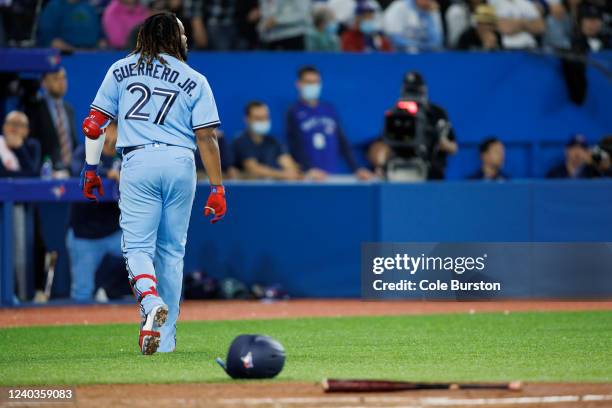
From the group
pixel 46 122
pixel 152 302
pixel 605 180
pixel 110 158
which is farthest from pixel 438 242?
pixel 152 302

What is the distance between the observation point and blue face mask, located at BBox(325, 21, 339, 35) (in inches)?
707

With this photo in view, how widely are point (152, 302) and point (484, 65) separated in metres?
10.9

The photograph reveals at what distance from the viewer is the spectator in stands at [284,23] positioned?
57.2 ft

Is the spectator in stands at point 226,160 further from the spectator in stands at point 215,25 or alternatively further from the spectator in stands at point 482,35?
the spectator in stands at point 482,35

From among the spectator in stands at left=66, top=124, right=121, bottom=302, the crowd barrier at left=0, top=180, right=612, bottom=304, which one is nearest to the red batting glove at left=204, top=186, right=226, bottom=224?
the spectator in stands at left=66, top=124, right=121, bottom=302

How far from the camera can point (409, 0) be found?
59.6 ft

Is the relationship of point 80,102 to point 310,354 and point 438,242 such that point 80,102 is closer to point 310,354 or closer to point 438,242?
point 438,242

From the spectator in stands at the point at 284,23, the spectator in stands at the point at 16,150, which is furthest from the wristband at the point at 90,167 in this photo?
the spectator in stands at the point at 284,23

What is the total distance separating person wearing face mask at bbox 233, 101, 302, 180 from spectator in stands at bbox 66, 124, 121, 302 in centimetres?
198

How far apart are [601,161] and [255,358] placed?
32.5 feet

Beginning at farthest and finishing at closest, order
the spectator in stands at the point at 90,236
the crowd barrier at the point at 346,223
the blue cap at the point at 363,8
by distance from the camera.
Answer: the blue cap at the point at 363,8
the crowd barrier at the point at 346,223
the spectator in stands at the point at 90,236

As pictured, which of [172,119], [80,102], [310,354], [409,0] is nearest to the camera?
[172,119]

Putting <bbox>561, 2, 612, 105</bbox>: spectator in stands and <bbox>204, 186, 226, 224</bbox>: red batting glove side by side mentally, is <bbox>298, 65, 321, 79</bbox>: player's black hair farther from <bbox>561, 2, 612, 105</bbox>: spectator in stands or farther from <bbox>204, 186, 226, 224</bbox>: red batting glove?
<bbox>204, 186, 226, 224</bbox>: red batting glove

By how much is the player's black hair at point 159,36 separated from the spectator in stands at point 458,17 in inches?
397
